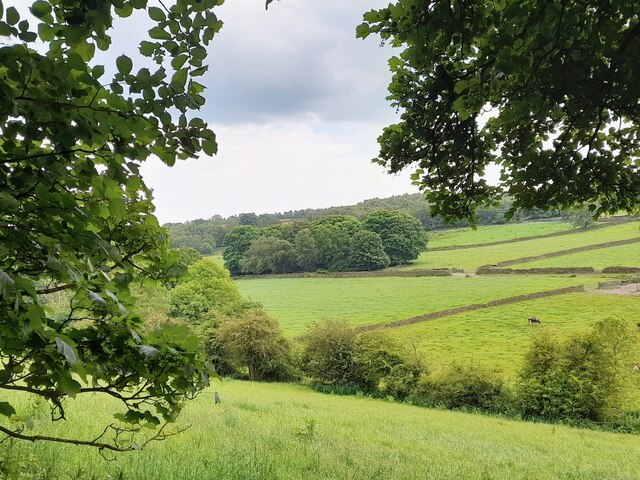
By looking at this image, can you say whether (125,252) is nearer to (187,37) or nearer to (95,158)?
(95,158)

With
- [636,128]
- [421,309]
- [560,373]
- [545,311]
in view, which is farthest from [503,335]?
[636,128]

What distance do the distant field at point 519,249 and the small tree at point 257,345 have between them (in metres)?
52.6

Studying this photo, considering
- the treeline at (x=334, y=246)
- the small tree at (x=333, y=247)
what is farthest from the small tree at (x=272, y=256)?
the small tree at (x=333, y=247)

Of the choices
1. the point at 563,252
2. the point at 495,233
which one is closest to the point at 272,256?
the point at 495,233

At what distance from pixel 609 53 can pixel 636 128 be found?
216 centimetres

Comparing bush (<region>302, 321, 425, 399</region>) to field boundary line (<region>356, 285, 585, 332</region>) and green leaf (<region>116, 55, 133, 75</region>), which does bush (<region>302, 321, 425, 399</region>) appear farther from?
green leaf (<region>116, 55, 133, 75</region>)

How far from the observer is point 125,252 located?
3.71 m

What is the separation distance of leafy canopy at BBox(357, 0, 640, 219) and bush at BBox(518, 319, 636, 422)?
24.2 m

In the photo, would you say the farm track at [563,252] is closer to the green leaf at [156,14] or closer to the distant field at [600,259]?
the distant field at [600,259]

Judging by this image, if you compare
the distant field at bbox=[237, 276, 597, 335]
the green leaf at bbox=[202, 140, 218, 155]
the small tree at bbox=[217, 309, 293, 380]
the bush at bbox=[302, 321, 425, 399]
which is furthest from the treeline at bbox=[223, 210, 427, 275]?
the green leaf at bbox=[202, 140, 218, 155]

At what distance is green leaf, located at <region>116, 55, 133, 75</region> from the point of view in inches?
81.3

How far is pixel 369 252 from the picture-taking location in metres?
97.1

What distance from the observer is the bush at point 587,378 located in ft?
86.8

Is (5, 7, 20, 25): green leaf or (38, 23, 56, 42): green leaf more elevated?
(38, 23, 56, 42): green leaf
